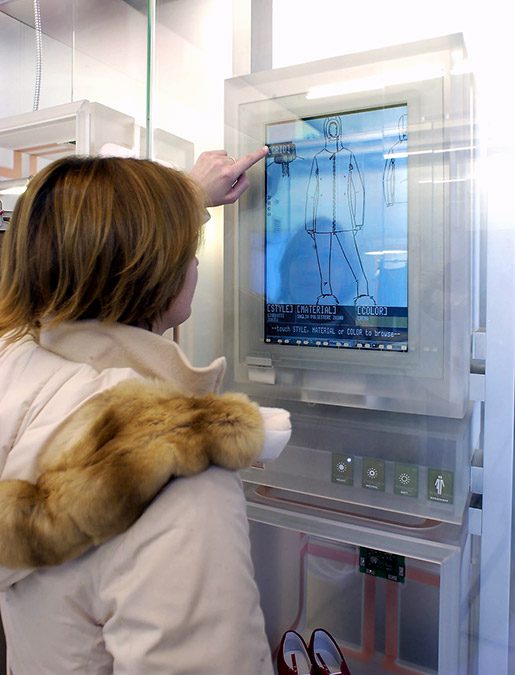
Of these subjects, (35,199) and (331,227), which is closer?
(35,199)

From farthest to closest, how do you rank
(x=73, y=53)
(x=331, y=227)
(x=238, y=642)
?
(x=73, y=53) < (x=331, y=227) < (x=238, y=642)

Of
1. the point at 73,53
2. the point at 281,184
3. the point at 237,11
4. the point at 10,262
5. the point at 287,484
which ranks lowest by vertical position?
the point at 287,484

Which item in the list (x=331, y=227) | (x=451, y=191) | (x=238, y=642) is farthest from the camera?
(x=331, y=227)

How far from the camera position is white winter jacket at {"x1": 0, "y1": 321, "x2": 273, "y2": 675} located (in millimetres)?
677

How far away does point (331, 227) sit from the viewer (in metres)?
1.30

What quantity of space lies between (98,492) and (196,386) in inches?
8.4

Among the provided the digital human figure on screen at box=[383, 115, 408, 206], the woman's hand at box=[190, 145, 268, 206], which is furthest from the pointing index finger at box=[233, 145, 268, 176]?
the digital human figure on screen at box=[383, 115, 408, 206]

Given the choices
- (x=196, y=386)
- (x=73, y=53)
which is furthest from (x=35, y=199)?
(x=73, y=53)

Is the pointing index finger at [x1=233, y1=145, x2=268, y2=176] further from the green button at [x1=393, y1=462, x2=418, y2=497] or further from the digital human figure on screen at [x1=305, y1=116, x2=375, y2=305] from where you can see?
the green button at [x1=393, y1=462, x2=418, y2=497]

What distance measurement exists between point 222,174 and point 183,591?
941 mm

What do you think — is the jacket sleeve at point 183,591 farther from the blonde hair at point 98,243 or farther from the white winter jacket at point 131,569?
the blonde hair at point 98,243

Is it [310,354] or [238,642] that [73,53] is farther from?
[238,642]

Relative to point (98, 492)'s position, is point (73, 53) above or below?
above

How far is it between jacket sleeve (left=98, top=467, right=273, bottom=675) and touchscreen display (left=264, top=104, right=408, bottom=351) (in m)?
0.64
